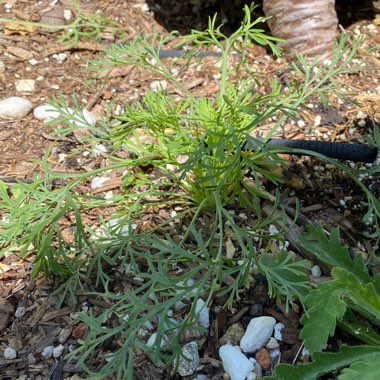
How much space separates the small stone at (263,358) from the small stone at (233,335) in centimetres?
8

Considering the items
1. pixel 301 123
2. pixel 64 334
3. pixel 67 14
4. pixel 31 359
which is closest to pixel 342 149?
pixel 301 123

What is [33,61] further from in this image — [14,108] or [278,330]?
[278,330]

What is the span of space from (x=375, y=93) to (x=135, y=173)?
1.12m

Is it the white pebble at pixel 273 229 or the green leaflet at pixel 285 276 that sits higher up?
the green leaflet at pixel 285 276

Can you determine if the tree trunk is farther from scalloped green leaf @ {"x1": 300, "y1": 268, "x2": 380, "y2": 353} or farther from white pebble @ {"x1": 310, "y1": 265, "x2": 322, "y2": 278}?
scalloped green leaf @ {"x1": 300, "y1": 268, "x2": 380, "y2": 353}

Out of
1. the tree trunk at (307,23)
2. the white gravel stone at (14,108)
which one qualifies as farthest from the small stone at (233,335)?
the tree trunk at (307,23)

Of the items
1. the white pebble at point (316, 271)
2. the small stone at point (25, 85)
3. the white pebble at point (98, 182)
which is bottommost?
the white pebble at point (316, 271)

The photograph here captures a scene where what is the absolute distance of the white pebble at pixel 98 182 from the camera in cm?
247

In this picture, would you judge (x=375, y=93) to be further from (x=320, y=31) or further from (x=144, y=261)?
(x=144, y=261)

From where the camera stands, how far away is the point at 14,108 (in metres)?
2.77

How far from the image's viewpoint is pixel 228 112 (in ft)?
7.59

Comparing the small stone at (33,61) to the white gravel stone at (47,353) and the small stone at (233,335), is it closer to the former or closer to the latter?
the white gravel stone at (47,353)

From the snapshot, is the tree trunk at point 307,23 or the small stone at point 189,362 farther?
the tree trunk at point 307,23

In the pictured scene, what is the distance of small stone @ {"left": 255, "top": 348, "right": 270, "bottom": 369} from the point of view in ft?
6.38
